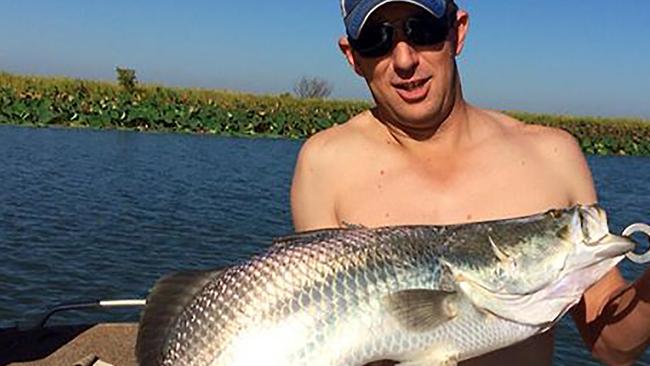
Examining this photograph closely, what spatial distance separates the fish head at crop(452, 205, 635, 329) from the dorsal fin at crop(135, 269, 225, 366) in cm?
86

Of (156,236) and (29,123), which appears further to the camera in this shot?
(29,123)

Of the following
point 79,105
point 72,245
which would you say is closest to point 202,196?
point 72,245

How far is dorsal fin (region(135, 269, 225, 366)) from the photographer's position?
252cm

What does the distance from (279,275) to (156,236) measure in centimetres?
1308

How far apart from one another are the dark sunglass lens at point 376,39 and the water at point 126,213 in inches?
205

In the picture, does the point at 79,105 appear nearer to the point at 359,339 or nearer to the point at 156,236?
the point at 156,236

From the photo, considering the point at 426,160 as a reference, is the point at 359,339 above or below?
below

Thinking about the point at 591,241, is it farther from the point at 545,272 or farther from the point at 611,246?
the point at 545,272

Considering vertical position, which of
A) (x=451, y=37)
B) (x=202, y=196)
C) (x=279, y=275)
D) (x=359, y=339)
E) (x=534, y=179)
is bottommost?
(x=202, y=196)

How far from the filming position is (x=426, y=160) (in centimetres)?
315

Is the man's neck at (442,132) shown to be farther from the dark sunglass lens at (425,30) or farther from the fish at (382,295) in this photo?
the fish at (382,295)

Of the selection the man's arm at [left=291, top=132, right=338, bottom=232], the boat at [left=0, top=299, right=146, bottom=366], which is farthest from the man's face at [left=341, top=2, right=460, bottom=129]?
the boat at [left=0, top=299, right=146, bottom=366]

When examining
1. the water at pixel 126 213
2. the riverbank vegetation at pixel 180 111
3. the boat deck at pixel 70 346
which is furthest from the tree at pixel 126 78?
the boat deck at pixel 70 346

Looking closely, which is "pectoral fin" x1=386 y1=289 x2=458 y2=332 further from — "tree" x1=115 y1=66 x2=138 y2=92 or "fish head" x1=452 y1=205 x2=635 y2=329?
"tree" x1=115 y1=66 x2=138 y2=92
